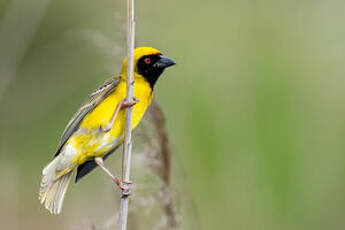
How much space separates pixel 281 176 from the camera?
3.92m

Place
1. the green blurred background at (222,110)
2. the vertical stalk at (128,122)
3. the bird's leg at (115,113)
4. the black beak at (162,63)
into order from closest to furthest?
1. the vertical stalk at (128,122)
2. the bird's leg at (115,113)
3. the black beak at (162,63)
4. the green blurred background at (222,110)

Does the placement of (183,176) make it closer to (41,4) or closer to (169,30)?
(41,4)

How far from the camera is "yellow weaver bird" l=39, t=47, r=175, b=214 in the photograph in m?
3.21

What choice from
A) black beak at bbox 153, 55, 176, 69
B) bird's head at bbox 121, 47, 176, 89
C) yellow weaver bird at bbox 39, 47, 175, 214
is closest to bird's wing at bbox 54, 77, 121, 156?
yellow weaver bird at bbox 39, 47, 175, 214

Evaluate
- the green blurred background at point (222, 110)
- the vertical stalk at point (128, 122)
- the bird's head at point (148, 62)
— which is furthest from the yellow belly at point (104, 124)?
the vertical stalk at point (128, 122)

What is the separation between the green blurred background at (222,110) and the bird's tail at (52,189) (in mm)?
340

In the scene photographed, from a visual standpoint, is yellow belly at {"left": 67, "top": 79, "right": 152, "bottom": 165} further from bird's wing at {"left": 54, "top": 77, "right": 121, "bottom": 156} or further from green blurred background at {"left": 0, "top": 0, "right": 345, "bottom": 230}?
green blurred background at {"left": 0, "top": 0, "right": 345, "bottom": 230}

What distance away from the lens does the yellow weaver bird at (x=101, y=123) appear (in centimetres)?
321

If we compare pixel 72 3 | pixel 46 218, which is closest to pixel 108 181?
pixel 46 218

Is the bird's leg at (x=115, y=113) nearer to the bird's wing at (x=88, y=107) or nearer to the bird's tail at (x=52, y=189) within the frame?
the bird's wing at (x=88, y=107)

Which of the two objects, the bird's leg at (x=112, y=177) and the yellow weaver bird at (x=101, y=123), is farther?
the yellow weaver bird at (x=101, y=123)

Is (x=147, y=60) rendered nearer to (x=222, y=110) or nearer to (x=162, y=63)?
(x=162, y=63)

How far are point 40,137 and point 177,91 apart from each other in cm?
217

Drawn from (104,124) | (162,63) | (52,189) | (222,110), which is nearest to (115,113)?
(104,124)
